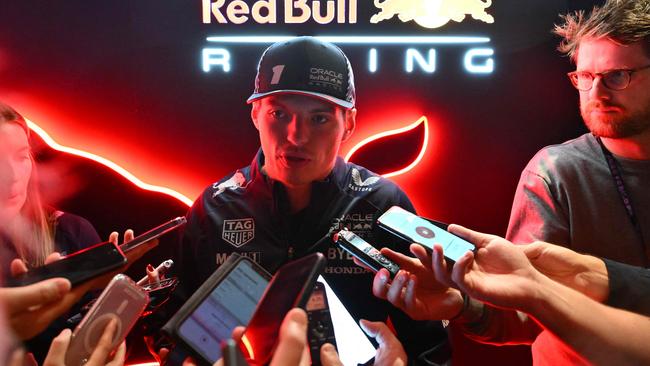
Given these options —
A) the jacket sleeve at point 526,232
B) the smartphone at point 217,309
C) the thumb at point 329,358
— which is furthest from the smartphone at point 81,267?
the jacket sleeve at point 526,232

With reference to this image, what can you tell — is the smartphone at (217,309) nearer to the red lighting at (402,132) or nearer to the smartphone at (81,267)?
the smartphone at (81,267)

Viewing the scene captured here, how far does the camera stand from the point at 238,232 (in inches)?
71.7

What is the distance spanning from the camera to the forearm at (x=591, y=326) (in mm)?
1087

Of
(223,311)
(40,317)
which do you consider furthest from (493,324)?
(40,317)

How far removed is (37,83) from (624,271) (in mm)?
2817

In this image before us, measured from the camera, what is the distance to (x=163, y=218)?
2.74 m

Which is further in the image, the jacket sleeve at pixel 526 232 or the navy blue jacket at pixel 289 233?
the navy blue jacket at pixel 289 233

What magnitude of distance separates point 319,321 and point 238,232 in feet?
2.11

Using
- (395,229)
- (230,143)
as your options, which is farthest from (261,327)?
(230,143)

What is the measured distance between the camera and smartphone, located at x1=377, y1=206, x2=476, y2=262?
4.24 feet

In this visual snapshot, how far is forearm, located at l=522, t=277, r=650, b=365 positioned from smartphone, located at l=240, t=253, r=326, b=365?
0.56m

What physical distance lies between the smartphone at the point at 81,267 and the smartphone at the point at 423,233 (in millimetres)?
702

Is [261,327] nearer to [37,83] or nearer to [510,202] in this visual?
[510,202]

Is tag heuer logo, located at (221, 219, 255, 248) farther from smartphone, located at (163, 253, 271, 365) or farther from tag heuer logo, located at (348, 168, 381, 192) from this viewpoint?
smartphone, located at (163, 253, 271, 365)
